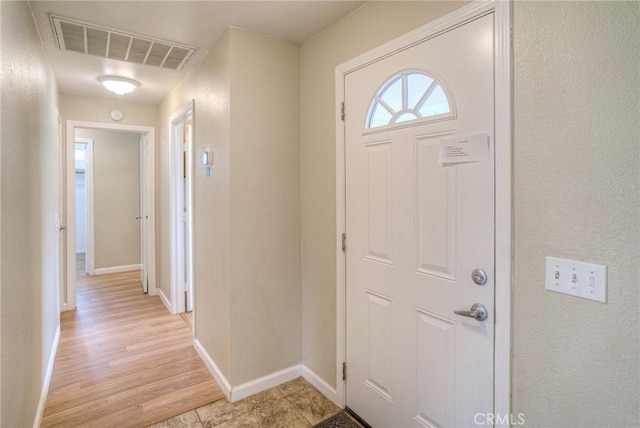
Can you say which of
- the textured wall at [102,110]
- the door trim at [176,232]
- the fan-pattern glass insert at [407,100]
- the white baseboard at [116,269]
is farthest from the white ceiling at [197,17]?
the white baseboard at [116,269]

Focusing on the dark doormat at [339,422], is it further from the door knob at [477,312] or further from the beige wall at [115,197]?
the beige wall at [115,197]

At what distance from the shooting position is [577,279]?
110 centimetres

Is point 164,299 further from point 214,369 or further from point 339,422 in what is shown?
point 339,422

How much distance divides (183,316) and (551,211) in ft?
11.5

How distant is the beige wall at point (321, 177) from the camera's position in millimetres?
2025

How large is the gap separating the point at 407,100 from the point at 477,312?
39.7 inches

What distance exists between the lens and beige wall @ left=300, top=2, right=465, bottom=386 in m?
2.03

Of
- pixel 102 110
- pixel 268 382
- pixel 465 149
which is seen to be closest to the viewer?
pixel 465 149

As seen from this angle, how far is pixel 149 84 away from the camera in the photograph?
330cm

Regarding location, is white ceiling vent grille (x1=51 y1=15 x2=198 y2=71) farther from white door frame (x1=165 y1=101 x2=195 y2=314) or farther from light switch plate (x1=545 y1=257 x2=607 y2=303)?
light switch plate (x1=545 y1=257 x2=607 y2=303)

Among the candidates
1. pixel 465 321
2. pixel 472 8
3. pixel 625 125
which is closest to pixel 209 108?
pixel 472 8

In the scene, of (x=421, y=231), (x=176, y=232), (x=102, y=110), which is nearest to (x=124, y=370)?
(x=176, y=232)

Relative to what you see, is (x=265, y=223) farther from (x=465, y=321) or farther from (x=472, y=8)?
(x=472, y=8)

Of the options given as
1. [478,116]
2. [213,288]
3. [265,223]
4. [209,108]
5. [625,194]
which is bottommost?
[213,288]
